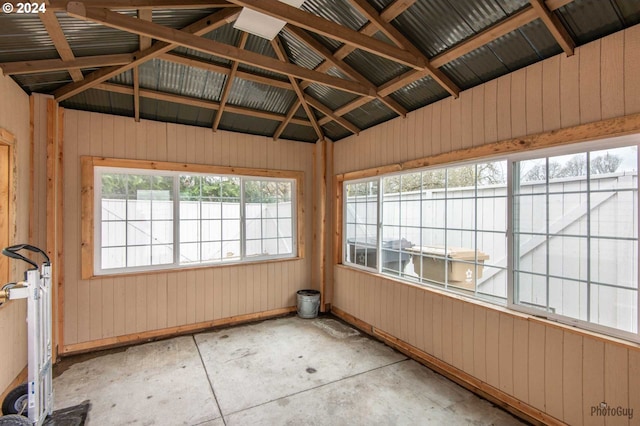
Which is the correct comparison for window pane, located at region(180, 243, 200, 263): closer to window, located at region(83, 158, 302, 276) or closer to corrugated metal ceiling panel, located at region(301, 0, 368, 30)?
window, located at region(83, 158, 302, 276)

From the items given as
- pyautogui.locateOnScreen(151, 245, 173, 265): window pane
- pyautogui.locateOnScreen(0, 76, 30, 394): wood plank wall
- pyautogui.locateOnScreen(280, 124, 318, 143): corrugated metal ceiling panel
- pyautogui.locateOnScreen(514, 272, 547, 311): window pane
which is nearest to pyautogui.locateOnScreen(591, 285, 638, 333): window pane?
pyautogui.locateOnScreen(514, 272, 547, 311): window pane

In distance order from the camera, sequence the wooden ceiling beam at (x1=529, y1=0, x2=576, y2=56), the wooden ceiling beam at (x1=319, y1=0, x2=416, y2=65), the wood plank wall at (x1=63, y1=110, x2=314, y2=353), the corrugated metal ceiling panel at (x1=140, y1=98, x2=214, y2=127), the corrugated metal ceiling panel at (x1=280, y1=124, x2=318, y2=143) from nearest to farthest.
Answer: the wooden ceiling beam at (x1=529, y1=0, x2=576, y2=56)
the wooden ceiling beam at (x1=319, y1=0, x2=416, y2=65)
the wood plank wall at (x1=63, y1=110, x2=314, y2=353)
the corrugated metal ceiling panel at (x1=140, y1=98, x2=214, y2=127)
the corrugated metal ceiling panel at (x1=280, y1=124, x2=318, y2=143)

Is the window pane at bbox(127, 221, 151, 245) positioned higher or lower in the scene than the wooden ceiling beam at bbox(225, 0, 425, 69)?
lower

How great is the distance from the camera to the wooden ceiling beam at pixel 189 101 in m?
3.46

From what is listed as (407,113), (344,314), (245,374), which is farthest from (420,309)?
(407,113)

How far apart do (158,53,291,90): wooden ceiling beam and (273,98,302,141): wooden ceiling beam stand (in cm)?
32

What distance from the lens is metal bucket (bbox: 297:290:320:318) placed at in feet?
15.8

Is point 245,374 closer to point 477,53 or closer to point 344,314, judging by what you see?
point 344,314

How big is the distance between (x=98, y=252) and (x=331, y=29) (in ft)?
12.4

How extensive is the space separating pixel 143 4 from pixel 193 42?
0.40 meters

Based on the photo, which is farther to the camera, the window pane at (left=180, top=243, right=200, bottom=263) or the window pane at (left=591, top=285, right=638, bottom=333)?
the window pane at (left=180, top=243, right=200, bottom=263)

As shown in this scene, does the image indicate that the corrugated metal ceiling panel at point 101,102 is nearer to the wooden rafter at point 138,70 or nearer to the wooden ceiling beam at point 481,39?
the wooden rafter at point 138,70

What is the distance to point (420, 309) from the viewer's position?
3.46 metres

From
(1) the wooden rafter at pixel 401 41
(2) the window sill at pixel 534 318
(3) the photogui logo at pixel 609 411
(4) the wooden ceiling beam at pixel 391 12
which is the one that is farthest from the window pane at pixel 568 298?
(4) the wooden ceiling beam at pixel 391 12
